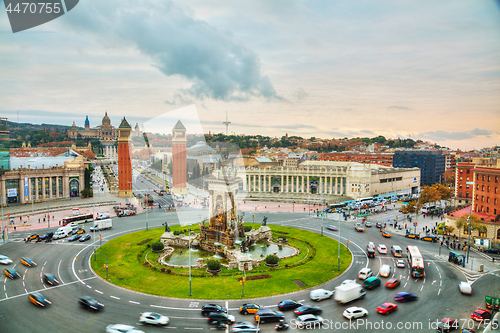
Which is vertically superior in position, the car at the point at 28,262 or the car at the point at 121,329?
the car at the point at 121,329

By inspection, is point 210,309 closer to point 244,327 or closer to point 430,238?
point 244,327

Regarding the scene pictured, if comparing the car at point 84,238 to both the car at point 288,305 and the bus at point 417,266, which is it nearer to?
the car at point 288,305

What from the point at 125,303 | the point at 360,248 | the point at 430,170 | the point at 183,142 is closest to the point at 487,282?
the point at 360,248

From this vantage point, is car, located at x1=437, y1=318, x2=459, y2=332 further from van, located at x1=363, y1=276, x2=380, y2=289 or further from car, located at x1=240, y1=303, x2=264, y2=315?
car, located at x1=240, y1=303, x2=264, y2=315

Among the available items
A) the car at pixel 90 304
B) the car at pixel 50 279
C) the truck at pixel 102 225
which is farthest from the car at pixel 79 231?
the car at pixel 90 304

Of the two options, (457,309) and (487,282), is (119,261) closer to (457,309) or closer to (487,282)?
(457,309)

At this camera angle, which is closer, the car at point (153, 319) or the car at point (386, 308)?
the car at point (153, 319)
